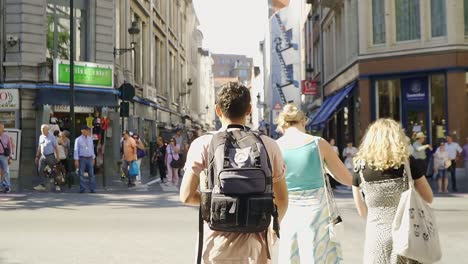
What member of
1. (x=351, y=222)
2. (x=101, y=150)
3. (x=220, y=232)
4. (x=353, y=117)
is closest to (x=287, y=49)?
(x=353, y=117)

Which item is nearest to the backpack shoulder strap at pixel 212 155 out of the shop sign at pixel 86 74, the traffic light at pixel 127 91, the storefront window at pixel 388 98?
the traffic light at pixel 127 91

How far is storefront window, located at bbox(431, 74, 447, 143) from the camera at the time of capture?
1999cm

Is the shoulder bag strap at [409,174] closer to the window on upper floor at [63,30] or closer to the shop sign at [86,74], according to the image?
the shop sign at [86,74]

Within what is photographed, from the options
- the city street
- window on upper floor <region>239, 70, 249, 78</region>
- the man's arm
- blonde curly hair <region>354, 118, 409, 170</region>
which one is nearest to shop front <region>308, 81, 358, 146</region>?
the city street

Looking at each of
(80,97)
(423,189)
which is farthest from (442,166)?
(80,97)

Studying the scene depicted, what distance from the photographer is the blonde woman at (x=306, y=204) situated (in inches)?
173

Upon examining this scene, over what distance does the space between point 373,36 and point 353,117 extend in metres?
4.15

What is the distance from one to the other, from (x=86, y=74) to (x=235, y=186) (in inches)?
798

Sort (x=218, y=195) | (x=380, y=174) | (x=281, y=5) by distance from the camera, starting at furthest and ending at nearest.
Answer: (x=281, y=5) < (x=380, y=174) < (x=218, y=195)

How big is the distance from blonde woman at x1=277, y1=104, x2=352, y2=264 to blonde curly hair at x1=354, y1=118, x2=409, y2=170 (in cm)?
60

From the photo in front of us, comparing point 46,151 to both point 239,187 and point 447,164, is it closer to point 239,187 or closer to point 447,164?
point 447,164

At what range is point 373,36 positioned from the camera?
22.0 meters

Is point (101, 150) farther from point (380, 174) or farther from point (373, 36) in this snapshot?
point (380, 174)

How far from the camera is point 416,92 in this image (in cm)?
2095
